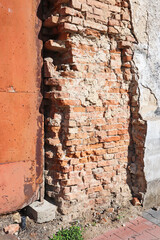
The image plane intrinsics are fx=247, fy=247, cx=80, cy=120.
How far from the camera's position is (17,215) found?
2.83m

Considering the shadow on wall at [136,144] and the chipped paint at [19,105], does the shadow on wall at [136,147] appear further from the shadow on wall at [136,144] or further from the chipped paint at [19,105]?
the chipped paint at [19,105]

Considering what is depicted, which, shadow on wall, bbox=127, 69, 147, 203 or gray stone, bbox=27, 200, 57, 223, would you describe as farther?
shadow on wall, bbox=127, 69, 147, 203

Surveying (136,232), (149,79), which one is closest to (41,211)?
(136,232)

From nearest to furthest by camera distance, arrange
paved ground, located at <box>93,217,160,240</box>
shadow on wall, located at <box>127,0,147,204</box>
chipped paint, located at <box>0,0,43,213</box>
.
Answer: chipped paint, located at <box>0,0,43,213</box>, paved ground, located at <box>93,217,160,240</box>, shadow on wall, located at <box>127,0,147,204</box>

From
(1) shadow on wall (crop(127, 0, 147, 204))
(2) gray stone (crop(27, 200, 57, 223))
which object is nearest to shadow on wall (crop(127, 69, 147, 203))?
(1) shadow on wall (crop(127, 0, 147, 204))

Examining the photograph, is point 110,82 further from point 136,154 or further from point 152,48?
point 136,154

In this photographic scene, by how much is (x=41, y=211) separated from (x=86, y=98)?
54.2 inches

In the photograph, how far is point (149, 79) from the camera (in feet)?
11.1

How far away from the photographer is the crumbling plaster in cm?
329

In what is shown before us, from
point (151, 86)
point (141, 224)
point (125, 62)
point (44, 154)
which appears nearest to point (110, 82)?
point (125, 62)

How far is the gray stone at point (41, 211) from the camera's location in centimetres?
272

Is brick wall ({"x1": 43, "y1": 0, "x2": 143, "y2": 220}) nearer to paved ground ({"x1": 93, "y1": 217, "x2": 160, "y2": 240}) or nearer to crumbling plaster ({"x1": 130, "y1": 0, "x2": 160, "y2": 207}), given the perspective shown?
crumbling plaster ({"x1": 130, "y1": 0, "x2": 160, "y2": 207})

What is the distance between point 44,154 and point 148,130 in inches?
55.0

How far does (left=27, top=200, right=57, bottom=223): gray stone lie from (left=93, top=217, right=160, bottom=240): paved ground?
1.89 feet
